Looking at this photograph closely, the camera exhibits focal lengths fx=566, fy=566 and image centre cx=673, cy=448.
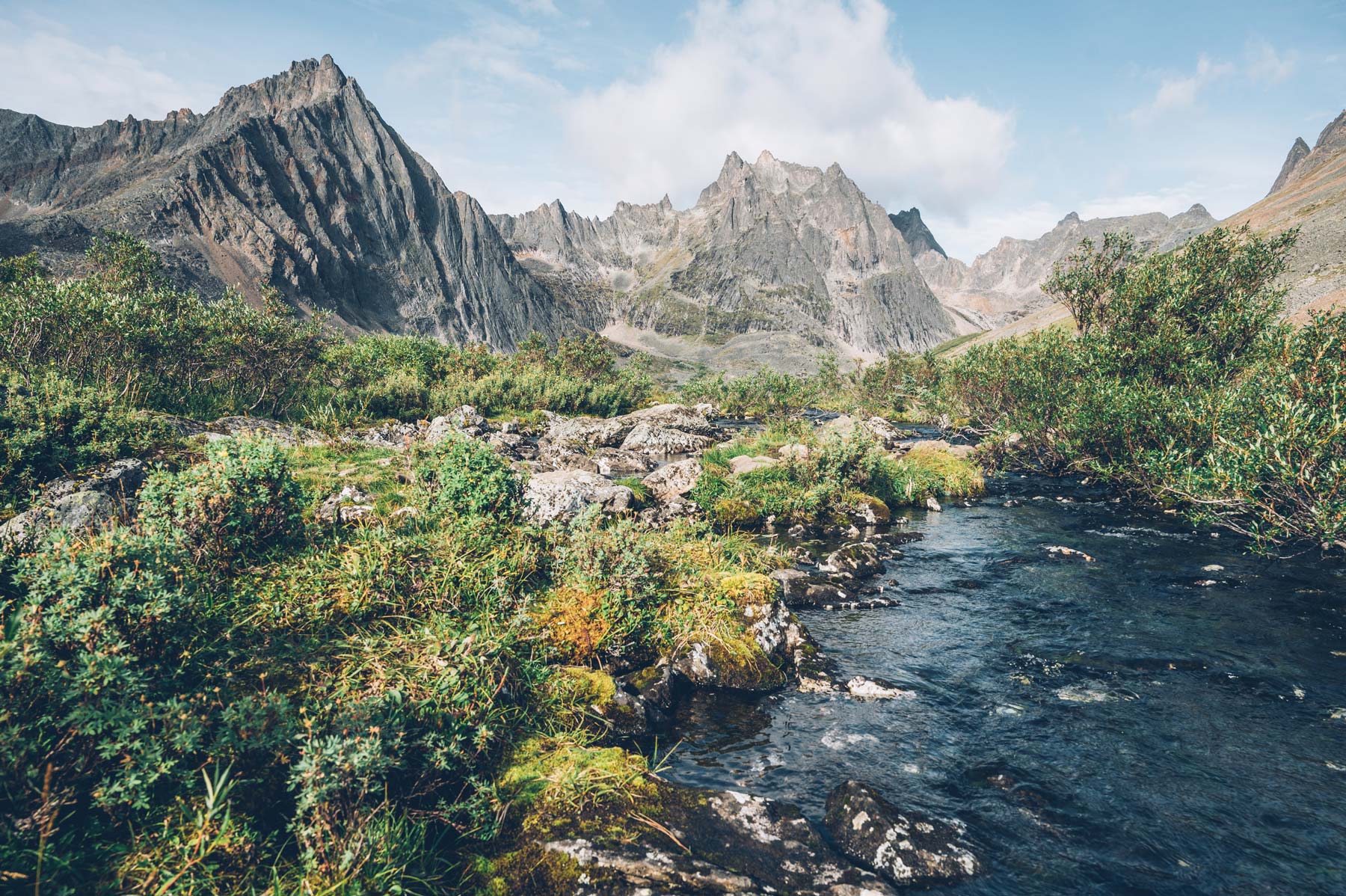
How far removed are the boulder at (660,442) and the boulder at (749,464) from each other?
9.81 meters

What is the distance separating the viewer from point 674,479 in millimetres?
24719

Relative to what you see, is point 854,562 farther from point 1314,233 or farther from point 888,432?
point 1314,233

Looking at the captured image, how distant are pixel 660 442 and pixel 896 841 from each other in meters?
33.4

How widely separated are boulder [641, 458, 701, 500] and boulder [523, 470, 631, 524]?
152 inches

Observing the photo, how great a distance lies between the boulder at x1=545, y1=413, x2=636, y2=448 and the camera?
40719mm

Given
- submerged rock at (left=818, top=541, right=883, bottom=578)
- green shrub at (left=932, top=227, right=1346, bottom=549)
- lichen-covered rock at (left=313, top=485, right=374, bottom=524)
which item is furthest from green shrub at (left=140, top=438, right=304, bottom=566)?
green shrub at (left=932, top=227, right=1346, bottom=549)

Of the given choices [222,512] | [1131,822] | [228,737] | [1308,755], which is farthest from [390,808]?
[1308,755]

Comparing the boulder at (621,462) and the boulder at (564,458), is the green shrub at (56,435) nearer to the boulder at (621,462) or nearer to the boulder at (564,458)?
the boulder at (564,458)

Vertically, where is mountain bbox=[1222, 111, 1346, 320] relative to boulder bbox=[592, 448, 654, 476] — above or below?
above

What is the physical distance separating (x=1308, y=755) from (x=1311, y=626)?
23.7 ft

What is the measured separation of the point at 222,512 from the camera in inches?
359

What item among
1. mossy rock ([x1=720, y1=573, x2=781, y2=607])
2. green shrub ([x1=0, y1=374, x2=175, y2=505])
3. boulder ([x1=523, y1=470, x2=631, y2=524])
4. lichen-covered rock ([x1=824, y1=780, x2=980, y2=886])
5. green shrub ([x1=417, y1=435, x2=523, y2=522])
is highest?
green shrub ([x1=0, y1=374, x2=175, y2=505])

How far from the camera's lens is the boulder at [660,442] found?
1549 inches

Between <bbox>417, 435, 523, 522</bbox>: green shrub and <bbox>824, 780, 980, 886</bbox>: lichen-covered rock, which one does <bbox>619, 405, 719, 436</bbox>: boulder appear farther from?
<bbox>824, 780, 980, 886</bbox>: lichen-covered rock
